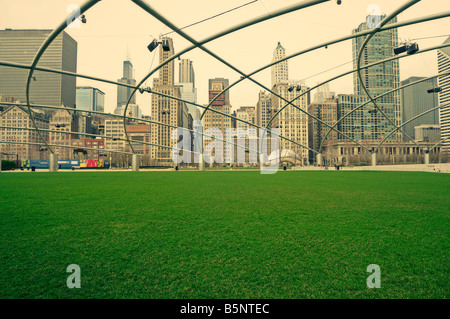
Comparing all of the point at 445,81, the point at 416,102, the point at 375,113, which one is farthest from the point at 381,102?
the point at 416,102

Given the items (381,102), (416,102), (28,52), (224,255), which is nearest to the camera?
(224,255)

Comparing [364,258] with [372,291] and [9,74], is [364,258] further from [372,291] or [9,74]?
[9,74]

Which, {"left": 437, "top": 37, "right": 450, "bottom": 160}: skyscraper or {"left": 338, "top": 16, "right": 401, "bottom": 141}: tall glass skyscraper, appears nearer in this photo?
{"left": 437, "top": 37, "right": 450, "bottom": 160}: skyscraper

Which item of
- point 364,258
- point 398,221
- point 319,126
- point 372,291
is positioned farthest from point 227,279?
point 319,126

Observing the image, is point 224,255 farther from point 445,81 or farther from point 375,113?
point 375,113

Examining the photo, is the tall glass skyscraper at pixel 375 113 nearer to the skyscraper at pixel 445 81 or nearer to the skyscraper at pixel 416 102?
the skyscraper at pixel 445 81

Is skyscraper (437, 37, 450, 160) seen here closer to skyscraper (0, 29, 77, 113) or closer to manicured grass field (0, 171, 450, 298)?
manicured grass field (0, 171, 450, 298)

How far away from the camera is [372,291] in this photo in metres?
2.54

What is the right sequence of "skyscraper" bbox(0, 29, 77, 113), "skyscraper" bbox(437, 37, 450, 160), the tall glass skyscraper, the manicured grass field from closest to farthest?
1. the manicured grass field
2. "skyscraper" bbox(0, 29, 77, 113)
3. "skyscraper" bbox(437, 37, 450, 160)
4. the tall glass skyscraper

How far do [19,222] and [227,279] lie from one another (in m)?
5.67

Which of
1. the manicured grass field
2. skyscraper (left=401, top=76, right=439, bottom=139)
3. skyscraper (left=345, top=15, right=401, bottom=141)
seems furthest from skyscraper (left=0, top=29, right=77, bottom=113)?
skyscraper (left=401, top=76, right=439, bottom=139)

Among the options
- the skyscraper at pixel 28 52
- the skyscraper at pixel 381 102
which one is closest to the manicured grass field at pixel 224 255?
the skyscraper at pixel 28 52

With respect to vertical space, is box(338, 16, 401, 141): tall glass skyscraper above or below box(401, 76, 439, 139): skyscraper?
below
